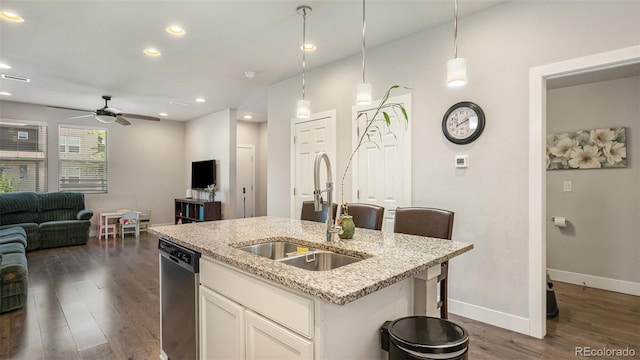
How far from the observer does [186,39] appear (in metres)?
3.38

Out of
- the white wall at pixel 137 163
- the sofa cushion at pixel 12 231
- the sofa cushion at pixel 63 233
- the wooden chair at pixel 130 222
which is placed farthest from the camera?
the wooden chair at pixel 130 222

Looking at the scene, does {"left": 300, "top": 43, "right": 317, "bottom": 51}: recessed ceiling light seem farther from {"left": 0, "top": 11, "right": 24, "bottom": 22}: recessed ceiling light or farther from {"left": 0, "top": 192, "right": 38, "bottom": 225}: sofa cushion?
{"left": 0, "top": 192, "right": 38, "bottom": 225}: sofa cushion

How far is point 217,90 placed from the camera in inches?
210

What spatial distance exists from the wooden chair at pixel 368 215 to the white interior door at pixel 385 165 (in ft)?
2.56

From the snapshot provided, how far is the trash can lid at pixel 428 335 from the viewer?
1.14 m

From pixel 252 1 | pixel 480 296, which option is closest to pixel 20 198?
pixel 252 1

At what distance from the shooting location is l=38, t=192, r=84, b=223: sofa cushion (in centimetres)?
604

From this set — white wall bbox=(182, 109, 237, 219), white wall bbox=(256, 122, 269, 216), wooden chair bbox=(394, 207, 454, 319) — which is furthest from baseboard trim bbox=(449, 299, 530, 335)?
white wall bbox=(256, 122, 269, 216)

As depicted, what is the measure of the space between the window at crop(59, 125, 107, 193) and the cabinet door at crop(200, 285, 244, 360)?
22.1 ft

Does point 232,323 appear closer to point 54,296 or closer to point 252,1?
point 252,1

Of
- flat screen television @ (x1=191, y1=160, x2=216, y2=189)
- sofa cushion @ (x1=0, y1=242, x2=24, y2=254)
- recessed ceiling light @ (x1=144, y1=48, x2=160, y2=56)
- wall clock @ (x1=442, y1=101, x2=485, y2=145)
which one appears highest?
recessed ceiling light @ (x1=144, y1=48, x2=160, y2=56)

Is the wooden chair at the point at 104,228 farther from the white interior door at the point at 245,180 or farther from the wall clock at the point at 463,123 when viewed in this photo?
the wall clock at the point at 463,123

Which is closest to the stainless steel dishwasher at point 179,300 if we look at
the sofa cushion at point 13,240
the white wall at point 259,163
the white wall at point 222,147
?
the sofa cushion at point 13,240

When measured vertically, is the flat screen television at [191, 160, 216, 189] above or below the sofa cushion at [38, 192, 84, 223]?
above
